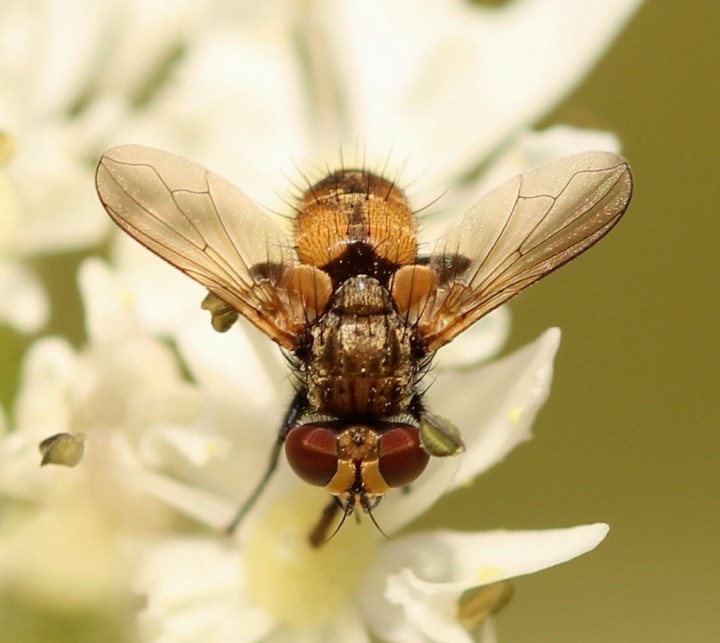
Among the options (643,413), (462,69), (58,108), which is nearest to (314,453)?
(58,108)

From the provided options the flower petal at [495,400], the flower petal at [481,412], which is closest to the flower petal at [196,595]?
the flower petal at [481,412]

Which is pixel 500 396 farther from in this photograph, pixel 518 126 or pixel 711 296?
pixel 711 296

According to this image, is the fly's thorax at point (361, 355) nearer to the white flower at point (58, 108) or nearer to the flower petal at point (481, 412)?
the flower petal at point (481, 412)

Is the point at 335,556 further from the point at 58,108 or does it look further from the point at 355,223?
the point at 58,108

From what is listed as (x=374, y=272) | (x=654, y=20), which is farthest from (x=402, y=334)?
(x=654, y=20)

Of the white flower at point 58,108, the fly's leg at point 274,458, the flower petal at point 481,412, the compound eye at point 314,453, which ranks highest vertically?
the white flower at point 58,108

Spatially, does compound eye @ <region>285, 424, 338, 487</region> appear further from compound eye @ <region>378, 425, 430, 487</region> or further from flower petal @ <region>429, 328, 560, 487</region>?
flower petal @ <region>429, 328, 560, 487</region>
